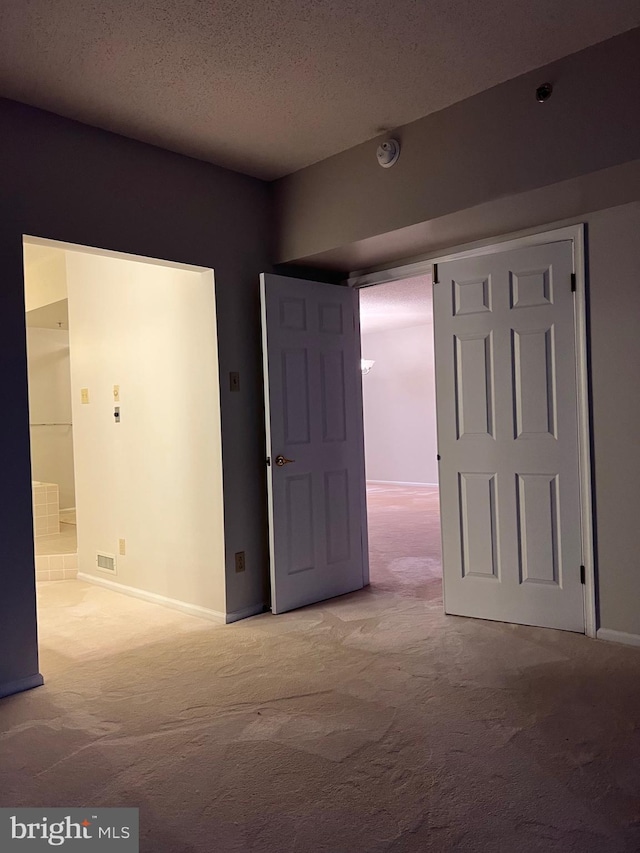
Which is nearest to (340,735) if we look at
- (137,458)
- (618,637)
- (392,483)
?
(618,637)

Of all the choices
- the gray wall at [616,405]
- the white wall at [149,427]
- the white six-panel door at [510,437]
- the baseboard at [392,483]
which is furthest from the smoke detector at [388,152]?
the baseboard at [392,483]

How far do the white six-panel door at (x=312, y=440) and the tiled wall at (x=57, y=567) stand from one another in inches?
77.2

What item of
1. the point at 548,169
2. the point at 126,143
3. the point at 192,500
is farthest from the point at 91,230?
the point at 548,169

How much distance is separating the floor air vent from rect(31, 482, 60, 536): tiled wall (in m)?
1.42

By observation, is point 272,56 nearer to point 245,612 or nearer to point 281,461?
point 281,461

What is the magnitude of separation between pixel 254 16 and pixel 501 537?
2704mm

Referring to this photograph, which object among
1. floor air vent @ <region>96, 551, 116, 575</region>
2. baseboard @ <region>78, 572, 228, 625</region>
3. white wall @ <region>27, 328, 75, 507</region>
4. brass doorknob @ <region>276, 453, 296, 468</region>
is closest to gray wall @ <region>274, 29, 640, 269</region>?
brass doorknob @ <region>276, 453, 296, 468</region>

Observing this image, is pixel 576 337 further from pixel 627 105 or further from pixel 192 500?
pixel 192 500

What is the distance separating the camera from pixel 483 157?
3109 millimetres

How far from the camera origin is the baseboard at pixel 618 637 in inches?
125

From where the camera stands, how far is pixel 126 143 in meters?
3.42

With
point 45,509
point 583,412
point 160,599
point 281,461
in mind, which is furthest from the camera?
point 45,509

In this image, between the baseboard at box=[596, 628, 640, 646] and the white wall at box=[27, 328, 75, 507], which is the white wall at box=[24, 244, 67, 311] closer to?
the white wall at box=[27, 328, 75, 507]

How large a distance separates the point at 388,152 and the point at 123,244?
144 centimetres
